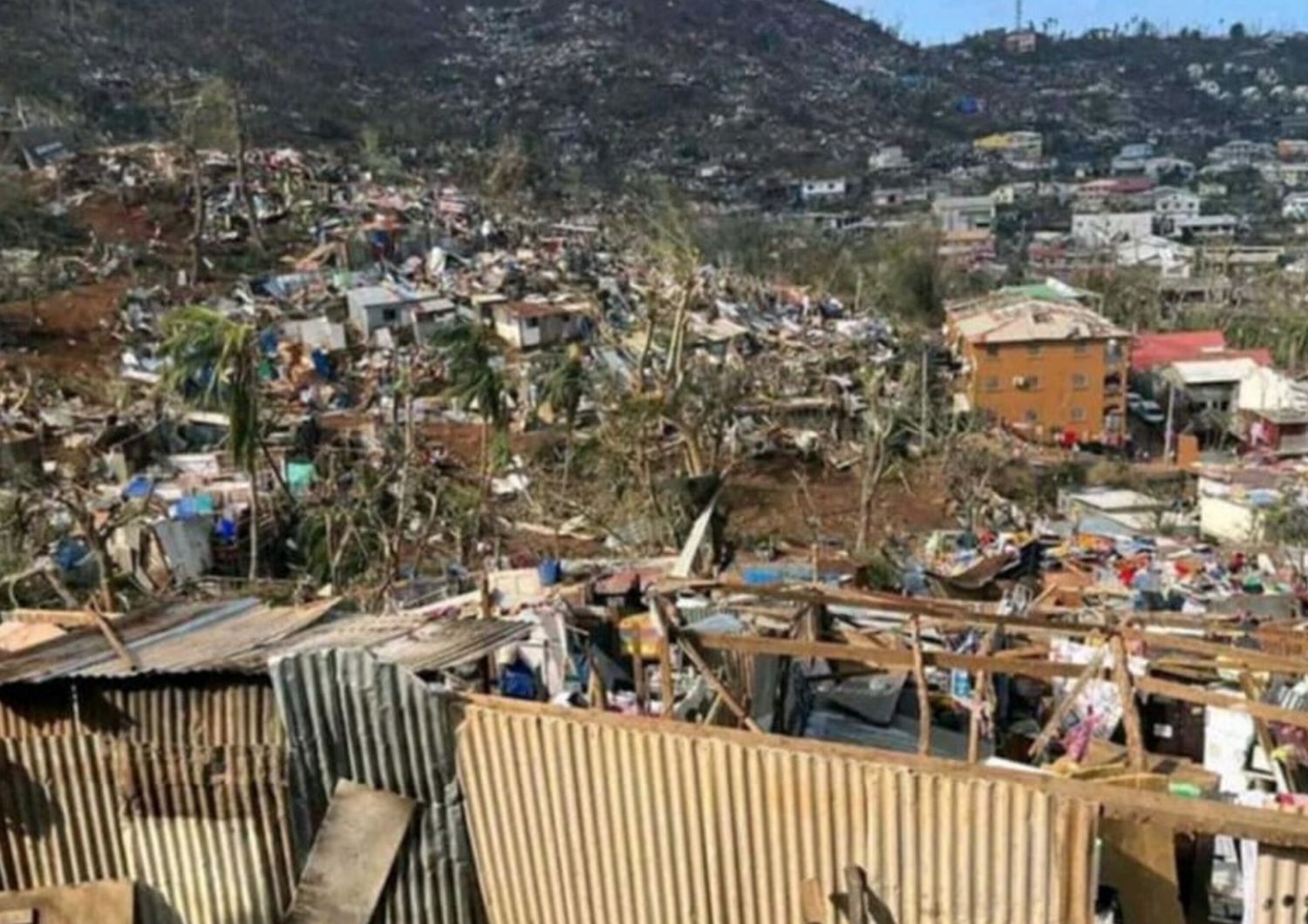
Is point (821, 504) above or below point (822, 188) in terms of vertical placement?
below

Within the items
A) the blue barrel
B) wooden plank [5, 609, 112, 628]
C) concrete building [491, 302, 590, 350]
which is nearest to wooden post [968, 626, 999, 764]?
wooden plank [5, 609, 112, 628]

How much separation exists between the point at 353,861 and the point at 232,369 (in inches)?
381

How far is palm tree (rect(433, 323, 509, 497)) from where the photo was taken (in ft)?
56.7

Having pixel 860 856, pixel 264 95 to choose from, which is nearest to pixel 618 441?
pixel 860 856

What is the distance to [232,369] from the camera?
12484mm

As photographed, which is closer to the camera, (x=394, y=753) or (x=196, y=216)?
(x=394, y=753)

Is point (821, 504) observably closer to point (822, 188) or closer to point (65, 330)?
point (65, 330)

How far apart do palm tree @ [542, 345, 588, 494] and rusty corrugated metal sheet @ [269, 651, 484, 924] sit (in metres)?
16.5

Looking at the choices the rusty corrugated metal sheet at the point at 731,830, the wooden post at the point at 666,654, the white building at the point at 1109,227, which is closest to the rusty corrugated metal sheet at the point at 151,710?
the rusty corrugated metal sheet at the point at 731,830

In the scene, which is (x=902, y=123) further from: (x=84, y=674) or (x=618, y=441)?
(x=84, y=674)

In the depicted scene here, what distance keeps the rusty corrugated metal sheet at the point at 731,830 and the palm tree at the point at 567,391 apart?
16702mm

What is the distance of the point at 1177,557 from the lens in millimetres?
14688

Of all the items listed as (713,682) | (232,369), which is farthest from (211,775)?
(232,369)

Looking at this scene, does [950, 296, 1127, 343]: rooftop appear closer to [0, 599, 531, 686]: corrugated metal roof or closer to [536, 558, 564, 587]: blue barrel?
[536, 558, 564, 587]: blue barrel
